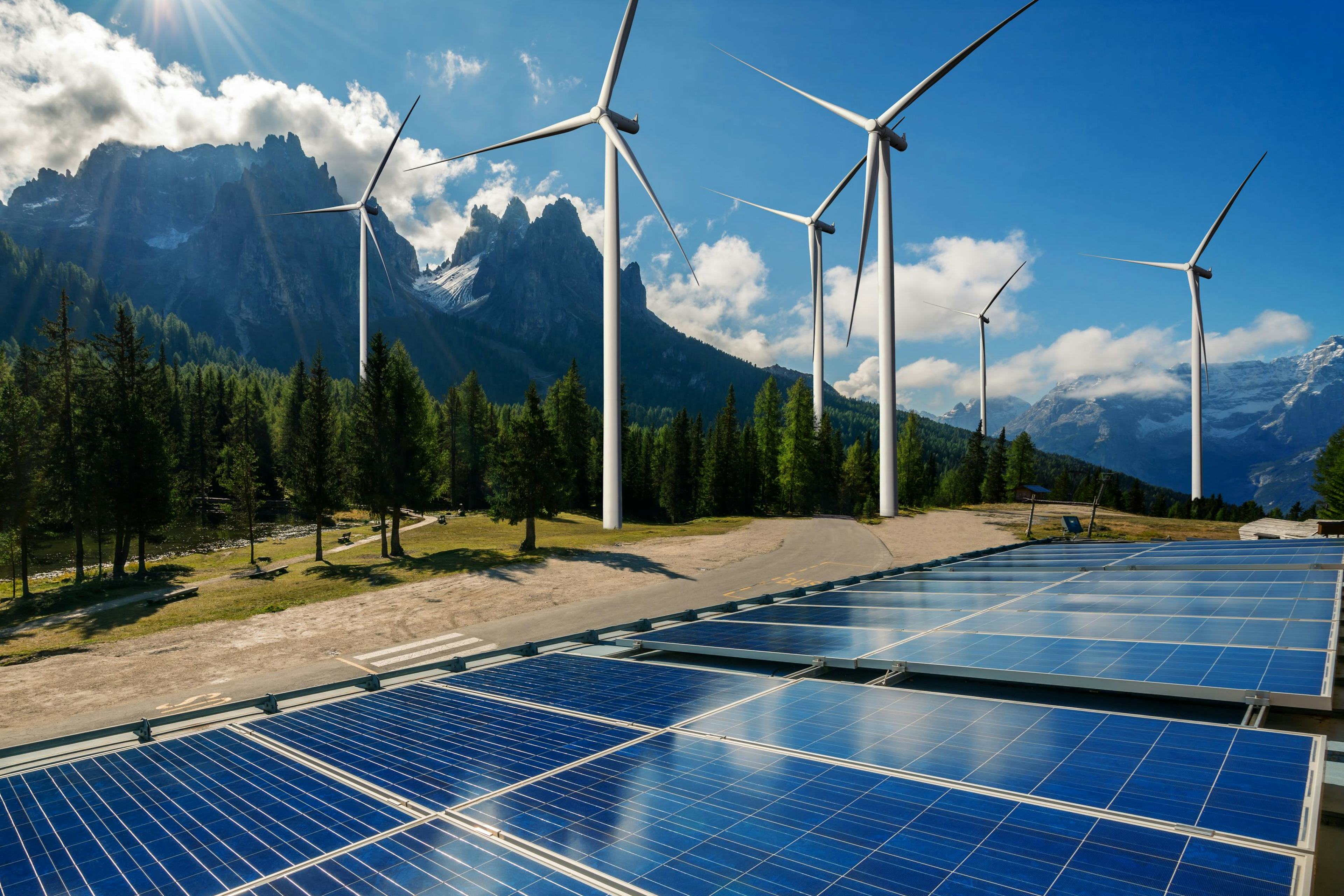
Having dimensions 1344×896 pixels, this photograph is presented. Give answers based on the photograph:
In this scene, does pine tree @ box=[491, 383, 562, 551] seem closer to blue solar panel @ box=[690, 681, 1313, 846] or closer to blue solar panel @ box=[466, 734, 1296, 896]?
blue solar panel @ box=[690, 681, 1313, 846]

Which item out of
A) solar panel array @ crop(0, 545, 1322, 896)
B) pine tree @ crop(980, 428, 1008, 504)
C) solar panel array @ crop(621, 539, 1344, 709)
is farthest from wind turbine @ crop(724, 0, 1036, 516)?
pine tree @ crop(980, 428, 1008, 504)

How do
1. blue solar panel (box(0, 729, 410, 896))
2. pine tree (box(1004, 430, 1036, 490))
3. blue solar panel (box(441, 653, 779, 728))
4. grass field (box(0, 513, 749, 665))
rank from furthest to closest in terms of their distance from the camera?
pine tree (box(1004, 430, 1036, 490)) < grass field (box(0, 513, 749, 665)) < blue solar panel (box(441, 653, 779, 728)) < blue solar panel (box(0, 729, 410, 896))

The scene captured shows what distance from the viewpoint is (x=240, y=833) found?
7551 mm

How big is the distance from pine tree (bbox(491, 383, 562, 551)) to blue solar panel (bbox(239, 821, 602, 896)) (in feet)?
166

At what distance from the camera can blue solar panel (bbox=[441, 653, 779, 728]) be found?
433 inches

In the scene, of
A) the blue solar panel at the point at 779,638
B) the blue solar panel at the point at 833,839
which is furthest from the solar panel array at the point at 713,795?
the blue solar panel at the point at 779,638

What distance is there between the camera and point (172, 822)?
26.3ft

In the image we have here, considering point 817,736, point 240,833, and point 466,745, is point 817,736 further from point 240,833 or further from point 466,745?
point 240,833

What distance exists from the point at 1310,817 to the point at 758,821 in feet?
15.5

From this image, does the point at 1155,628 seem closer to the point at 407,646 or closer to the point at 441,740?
the point at 441,740

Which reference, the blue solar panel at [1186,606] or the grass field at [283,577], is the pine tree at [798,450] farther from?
the blue solar panel at [1186,606]

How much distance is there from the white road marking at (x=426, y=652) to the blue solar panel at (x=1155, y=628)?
24840mm

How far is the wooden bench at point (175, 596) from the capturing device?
144 ft

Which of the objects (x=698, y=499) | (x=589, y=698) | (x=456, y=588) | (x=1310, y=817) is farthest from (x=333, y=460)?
(x=698, y=499)
